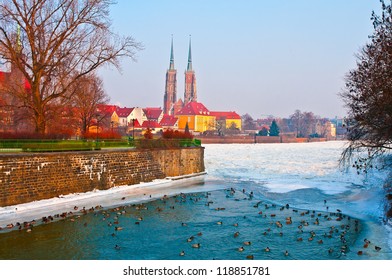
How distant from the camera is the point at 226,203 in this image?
1969 centimetres

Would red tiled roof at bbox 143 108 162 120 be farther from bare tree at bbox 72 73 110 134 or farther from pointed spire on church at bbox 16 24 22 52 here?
pointed spire on church at bbox 16 24 22 52

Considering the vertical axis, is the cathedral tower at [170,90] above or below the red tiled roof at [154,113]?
above

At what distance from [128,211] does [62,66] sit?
10711 mm

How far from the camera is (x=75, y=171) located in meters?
21.2

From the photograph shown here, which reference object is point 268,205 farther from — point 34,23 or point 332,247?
point 34,23

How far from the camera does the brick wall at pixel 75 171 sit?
1775 centimetres

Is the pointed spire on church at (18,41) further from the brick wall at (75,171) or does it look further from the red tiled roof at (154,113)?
the red tiled roof at (154,113)

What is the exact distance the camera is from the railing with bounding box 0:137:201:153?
19.5 metres

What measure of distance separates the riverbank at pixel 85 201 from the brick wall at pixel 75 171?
1.44 feet

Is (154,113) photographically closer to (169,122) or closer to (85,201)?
(169,122)

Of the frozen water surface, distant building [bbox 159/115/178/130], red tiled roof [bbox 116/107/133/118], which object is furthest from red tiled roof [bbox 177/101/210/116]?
the frozen water surface

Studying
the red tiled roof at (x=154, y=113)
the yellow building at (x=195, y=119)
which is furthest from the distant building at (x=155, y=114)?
the yellow building at (x=195, y=119)

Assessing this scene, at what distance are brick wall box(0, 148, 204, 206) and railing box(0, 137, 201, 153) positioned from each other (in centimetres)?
61
